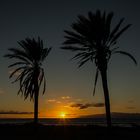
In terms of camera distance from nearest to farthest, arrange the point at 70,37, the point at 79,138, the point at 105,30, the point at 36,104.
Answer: the point at 79,138
the point at 105,30
the point at 70,37
the point at 36,104

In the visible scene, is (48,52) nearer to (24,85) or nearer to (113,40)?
(24,85)

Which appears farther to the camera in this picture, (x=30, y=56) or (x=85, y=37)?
(x=30, y=56)

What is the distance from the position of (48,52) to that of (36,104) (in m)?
6.09

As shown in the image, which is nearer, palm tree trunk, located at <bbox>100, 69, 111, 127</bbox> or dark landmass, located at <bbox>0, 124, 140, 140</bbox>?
dark landmass, located at <bbox>0, 124, 140, 140</bbox>

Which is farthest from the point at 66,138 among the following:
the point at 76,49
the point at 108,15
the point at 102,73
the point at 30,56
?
the point at 30,56

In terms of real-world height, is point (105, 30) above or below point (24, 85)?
above

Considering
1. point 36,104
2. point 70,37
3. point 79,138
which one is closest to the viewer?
point 79,138

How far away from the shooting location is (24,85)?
105 feet

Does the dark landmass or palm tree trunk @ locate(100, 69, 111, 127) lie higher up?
palm tree trunk @ locate(100, 69, 111, 127)

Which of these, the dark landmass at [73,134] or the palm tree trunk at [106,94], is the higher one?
the palm tree trunk at [106,94]

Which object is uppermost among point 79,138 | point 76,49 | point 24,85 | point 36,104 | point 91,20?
point 91,20

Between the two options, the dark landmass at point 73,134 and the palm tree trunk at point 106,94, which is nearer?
the dark landmass at point 73,134

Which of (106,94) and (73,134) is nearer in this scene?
(73,134)

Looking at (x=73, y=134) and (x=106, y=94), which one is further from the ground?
(x=106, y=94)
